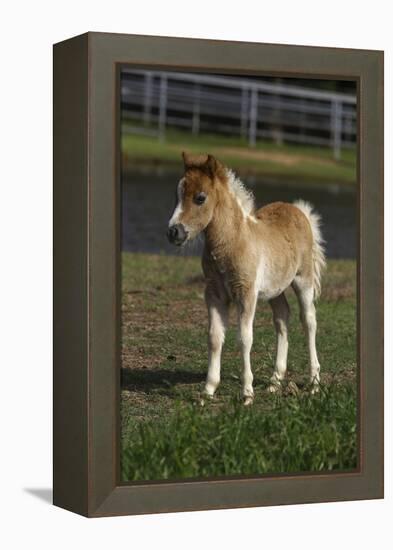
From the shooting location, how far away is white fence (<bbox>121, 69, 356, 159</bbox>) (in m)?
18.6

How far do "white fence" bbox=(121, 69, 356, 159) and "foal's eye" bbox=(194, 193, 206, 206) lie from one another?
941cm

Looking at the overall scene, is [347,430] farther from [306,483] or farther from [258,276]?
[258,276]

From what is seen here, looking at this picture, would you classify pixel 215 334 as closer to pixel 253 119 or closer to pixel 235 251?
pixel 235 251

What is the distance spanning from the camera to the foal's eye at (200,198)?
28.7 ft

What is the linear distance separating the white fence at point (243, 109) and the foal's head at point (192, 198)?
30.8 ft

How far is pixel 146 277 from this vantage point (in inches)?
513

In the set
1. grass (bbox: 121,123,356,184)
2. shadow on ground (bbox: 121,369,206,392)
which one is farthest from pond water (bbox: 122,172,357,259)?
shadow on ground (bbox: 121,369,206,392)

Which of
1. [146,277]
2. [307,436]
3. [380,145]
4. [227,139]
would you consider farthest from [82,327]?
[227,139]

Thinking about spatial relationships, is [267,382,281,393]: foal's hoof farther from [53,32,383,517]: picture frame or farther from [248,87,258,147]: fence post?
[248,87,258,147]: fence post

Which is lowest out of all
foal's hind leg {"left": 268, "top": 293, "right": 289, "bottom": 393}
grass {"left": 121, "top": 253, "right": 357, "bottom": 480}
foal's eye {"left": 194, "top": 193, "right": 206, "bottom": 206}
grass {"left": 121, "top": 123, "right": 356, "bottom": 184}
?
grass {"left": 121, "top": 253, "right": 357, "bottom": 480}

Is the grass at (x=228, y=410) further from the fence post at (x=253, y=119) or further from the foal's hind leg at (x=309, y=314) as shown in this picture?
the fence post at (x=253, y=119)

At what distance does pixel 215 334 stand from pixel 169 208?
6.96m

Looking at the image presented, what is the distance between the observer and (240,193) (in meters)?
9.00

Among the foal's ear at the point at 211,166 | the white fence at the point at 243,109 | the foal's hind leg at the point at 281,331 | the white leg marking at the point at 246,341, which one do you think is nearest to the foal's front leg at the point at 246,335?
the white leg marking at the point at 246,341
